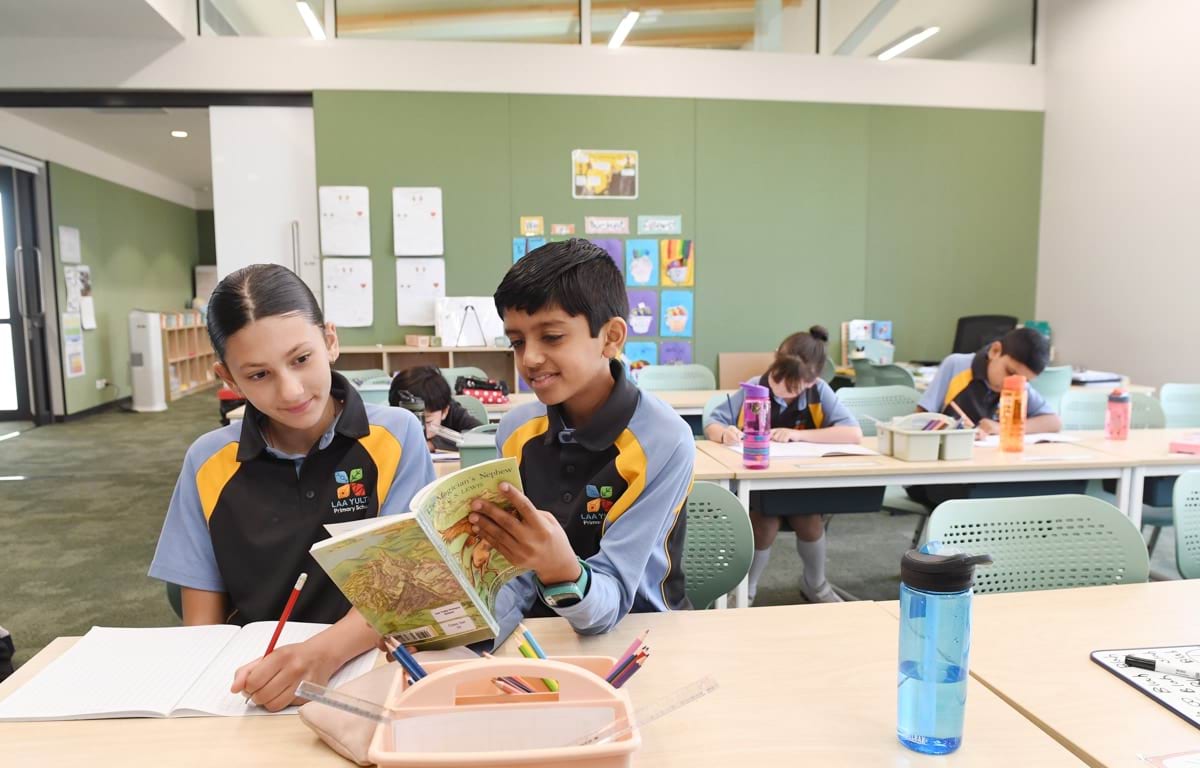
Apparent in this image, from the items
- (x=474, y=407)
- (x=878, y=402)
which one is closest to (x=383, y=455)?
(x=474, y=407)

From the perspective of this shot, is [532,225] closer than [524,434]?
No

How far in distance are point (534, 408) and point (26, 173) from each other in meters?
8.00

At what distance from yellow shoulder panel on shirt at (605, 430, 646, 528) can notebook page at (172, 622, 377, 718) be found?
1.40 ft

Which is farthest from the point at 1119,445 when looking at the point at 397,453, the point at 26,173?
the point at 26,173

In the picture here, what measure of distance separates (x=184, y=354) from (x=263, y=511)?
9.92m

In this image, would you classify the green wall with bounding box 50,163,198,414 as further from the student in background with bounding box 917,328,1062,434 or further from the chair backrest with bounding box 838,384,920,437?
the student in background with bounding box 917,328,1062,434

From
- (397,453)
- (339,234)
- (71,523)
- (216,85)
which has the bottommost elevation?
(71,523)

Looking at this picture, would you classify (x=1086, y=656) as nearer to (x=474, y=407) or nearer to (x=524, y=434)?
(x=524, y=434)

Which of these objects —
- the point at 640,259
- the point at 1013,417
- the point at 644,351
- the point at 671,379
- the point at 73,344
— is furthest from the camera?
the point at 73,344

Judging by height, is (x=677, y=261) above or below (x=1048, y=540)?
above

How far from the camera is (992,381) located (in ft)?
10.1

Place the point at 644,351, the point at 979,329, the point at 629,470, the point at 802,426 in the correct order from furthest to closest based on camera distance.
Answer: the point at 979,329, the point at 644,351, the point at 802,426, the point at 629,470

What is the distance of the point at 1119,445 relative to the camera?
2.79 metres

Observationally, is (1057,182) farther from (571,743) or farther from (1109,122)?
(571,743)
